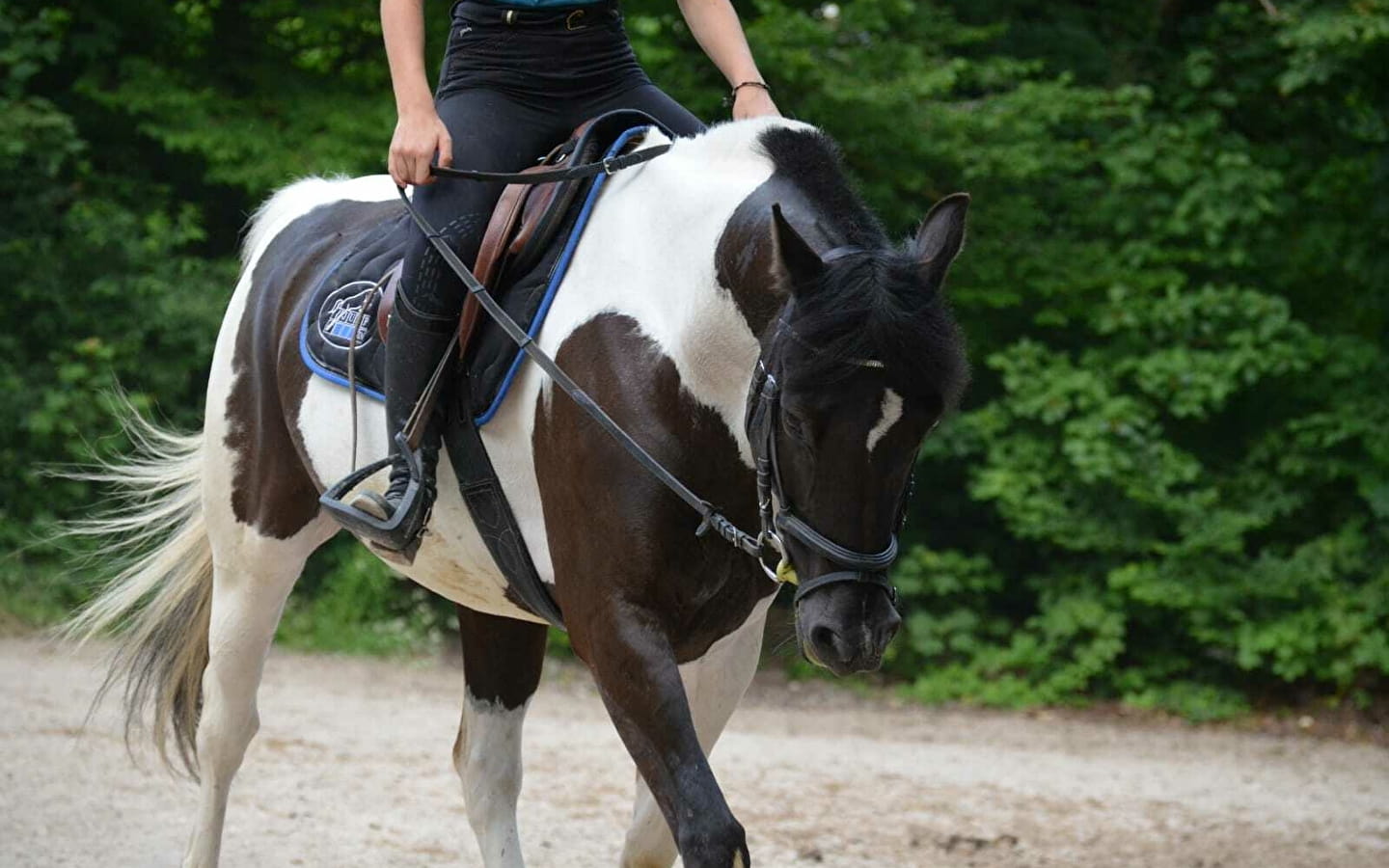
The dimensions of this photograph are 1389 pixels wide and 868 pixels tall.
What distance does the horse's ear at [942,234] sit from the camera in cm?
296

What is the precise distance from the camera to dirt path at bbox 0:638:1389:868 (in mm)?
6191

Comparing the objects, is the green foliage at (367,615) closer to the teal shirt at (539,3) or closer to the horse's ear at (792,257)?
the teal shirt at (539,3)

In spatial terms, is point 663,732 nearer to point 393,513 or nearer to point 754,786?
point 393,513

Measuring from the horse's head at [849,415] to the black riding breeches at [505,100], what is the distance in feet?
3.37

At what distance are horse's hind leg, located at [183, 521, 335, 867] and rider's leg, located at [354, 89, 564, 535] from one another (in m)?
0.98

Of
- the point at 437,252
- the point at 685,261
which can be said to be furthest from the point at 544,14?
the point at 685,261

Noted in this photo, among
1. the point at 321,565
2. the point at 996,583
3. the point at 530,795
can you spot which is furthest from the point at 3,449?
the point at 996,583

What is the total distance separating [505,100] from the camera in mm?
3785

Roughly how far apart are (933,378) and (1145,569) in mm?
7587

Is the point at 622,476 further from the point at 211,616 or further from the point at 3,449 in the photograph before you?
the point at 3,449

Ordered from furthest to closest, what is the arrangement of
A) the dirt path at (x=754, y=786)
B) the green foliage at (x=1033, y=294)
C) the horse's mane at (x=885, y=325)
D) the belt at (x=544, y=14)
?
the green foliage at (x=1033, y=294)
the dirt path at (x=754, y=786)
the belt at (x=544, y=14)
the horse's mane at (x=885, y=325)

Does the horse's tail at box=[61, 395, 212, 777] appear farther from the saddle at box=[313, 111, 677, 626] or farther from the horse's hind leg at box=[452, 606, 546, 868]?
the saddle at box=[313, 111, 677, 626]

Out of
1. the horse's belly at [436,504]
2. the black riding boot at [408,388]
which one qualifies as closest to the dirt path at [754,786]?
the horse's belly at [436,504]

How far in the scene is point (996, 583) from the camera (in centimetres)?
1033
